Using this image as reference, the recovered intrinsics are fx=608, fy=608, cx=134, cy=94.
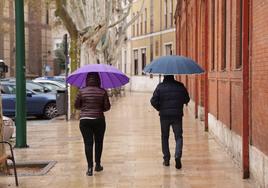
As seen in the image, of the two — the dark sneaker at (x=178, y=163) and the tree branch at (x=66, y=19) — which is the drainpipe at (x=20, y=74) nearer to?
the dark sneaker at (x=178, y=163)

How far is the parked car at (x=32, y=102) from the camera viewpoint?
2295 cm

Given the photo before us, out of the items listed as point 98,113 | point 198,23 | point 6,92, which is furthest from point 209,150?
point 6,92

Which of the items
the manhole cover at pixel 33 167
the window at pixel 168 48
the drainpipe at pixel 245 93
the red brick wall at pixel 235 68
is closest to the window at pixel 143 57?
the window at pixel 168 48

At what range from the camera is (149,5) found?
189 ft

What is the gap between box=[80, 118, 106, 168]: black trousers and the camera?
10266 mm

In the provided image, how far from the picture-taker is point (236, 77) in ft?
38.0

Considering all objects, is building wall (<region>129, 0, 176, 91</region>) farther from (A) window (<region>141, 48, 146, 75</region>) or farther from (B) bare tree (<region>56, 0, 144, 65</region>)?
(B) bare tree (<region>56, 0, 144, 65</region>)

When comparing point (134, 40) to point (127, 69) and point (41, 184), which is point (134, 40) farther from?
point (41, 184)

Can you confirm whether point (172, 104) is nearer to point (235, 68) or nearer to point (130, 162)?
point (130, 162)

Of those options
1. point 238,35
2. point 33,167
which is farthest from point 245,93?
point 33,167

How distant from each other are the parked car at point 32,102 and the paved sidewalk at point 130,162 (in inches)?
170

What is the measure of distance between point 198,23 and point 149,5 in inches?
1398

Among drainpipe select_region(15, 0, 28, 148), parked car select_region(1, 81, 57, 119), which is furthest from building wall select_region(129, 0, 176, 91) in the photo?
drainpipe select_region(15, 0, 28, 148)

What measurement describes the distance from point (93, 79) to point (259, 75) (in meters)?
2.83
